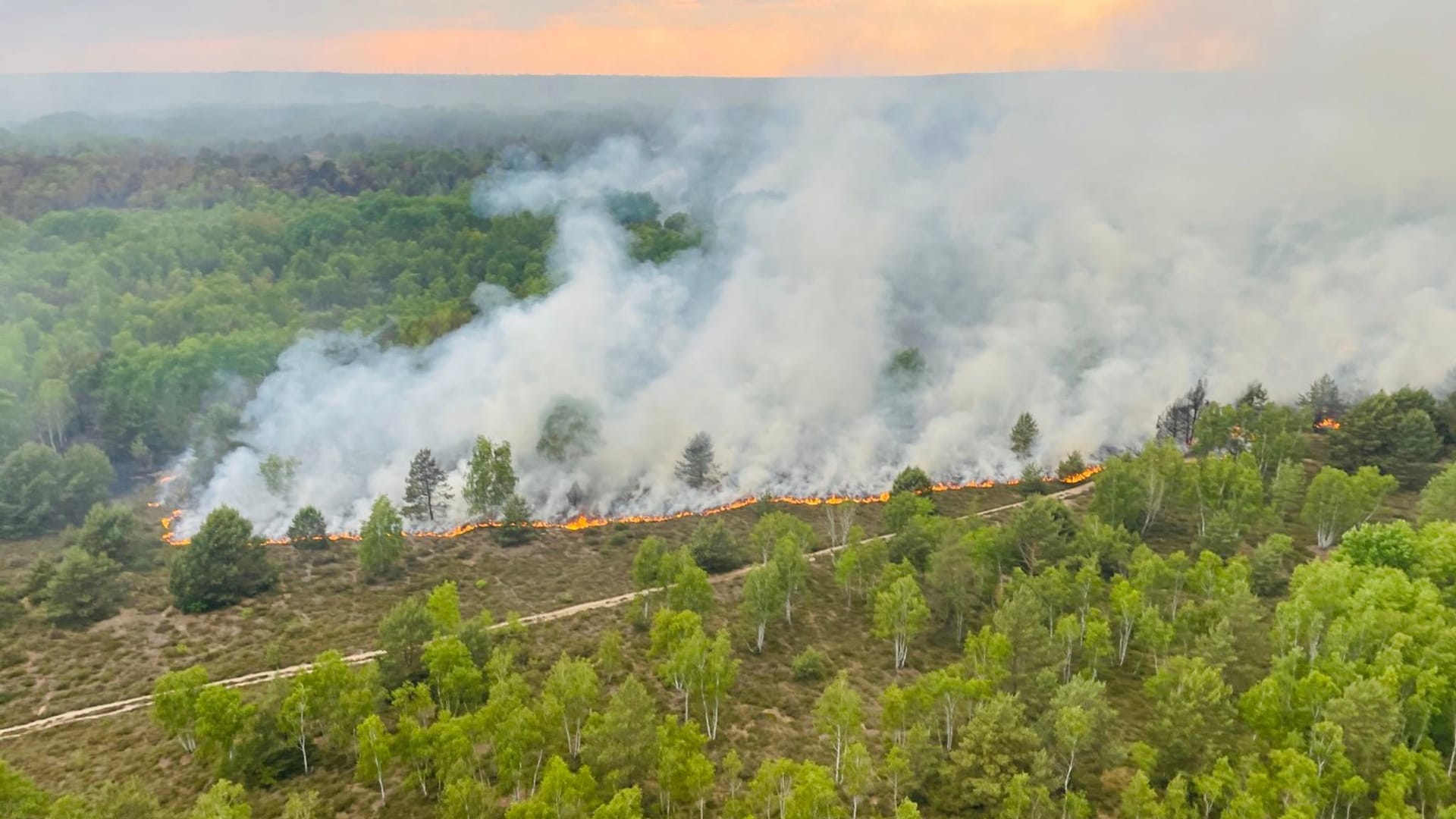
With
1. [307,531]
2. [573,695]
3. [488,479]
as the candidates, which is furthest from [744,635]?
[307,531]

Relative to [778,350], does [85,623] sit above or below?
below

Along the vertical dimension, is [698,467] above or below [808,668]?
above

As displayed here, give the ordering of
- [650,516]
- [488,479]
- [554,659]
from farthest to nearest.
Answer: [650,516] → [488,479] → [554,659]

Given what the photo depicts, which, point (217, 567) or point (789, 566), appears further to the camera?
point (217, 567)

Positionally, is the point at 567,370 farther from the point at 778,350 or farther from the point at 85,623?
the point at 85,623

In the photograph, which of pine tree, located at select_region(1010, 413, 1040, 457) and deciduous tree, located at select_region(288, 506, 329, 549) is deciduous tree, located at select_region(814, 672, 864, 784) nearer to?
deciduous tree, located at select_region(288, 506, 329, 549)

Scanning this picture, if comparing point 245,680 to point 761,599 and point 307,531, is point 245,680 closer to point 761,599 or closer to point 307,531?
point 307,531

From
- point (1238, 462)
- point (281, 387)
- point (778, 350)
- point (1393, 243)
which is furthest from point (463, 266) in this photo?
point (1393, 243)
